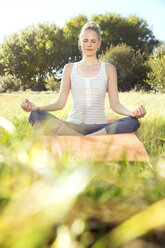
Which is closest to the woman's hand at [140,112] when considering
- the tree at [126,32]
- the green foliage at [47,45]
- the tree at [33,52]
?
the green foliage at [47,45]

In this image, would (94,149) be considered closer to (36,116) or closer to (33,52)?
(36,116)

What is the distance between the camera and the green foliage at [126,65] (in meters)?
15.1

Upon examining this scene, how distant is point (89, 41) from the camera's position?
128 inches

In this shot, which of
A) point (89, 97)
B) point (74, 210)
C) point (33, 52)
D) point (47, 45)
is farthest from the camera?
point (33, 52)

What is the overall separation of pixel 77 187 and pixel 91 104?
2.92m

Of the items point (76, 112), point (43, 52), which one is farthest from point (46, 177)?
point (43, 52)

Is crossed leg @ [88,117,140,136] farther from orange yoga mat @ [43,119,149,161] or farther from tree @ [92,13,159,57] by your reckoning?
tree @ [92,13,159,57]

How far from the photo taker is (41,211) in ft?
0.97

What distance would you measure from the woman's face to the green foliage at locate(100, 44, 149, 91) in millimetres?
11911

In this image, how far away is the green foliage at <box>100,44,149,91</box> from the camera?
15078 millimetres

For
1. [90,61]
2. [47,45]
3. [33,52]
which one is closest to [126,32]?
[47,45]

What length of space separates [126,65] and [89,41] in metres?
13.0

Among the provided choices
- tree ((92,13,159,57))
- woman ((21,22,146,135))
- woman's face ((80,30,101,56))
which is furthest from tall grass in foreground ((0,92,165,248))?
tree ((92,13,159,57))

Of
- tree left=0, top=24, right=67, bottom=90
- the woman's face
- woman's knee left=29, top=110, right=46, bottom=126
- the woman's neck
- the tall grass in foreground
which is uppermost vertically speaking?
tree left=0, top=24, right=67, bottom=90
